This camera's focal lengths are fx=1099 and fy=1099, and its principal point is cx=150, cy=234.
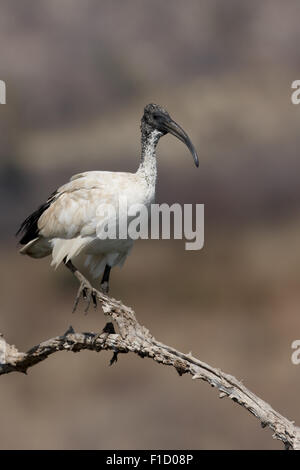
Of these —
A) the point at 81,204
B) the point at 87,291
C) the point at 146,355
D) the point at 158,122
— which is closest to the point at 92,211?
the point at 81,204

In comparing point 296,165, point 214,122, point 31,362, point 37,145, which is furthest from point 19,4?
point 31,362

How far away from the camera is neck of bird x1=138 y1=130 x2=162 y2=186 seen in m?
7.23

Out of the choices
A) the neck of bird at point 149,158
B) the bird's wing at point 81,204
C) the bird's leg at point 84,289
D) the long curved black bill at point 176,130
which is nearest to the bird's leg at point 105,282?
the bird's leg at point 84,289

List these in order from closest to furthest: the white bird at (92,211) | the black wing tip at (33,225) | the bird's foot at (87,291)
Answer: the bird's foot at (87,291) → the white bird at (92,211) → the black wing tip at (33,225)

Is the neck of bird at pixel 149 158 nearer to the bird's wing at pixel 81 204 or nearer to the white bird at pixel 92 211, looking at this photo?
the white bird at pixel 92 211

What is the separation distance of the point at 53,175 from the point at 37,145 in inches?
57.9

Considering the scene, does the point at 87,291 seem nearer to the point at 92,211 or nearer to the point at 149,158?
the point at 92,211

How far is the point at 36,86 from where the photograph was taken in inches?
835

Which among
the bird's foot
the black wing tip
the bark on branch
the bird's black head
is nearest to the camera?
the bark on branch

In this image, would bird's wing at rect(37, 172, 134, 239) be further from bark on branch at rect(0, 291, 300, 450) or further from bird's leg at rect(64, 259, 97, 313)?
bark on branch at rect(0, 291, 300, 450)

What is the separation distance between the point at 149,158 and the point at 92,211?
54cm

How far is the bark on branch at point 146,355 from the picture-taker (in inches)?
239

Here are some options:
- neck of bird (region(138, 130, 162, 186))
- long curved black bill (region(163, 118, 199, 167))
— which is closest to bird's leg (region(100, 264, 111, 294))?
neck of bird (region(138, 130, 162, 186))

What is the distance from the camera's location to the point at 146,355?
254 inches
